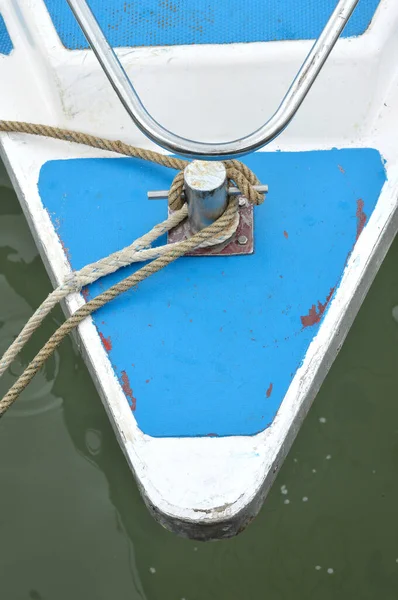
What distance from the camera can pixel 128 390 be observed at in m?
1.44

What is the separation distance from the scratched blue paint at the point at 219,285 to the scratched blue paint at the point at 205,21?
0.34 metres

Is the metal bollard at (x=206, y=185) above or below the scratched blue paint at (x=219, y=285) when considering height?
above

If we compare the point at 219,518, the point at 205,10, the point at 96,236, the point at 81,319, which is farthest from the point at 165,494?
the point at 205,10

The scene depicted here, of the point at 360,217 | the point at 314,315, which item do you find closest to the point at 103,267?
the point at 314,315

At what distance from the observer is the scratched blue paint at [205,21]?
177cm

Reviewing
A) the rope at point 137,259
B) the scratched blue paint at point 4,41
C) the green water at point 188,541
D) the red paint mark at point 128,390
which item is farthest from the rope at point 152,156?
the green water at point 188,541

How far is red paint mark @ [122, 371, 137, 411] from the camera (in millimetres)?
1428

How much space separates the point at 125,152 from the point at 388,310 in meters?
0.91

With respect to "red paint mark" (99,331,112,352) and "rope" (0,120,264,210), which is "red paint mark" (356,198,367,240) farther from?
"red paint mark" (99,331,112,352)

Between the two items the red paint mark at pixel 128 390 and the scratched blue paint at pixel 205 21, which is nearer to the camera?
the red paint mark at pixel 128 390

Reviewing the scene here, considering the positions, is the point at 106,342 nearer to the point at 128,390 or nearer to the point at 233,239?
the point at 128,390

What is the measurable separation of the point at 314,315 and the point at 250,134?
0.52 metres

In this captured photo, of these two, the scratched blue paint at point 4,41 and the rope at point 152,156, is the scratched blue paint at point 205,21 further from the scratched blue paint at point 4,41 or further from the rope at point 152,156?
the rope at point 152,156

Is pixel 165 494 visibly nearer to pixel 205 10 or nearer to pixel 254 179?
pixel 254 179
